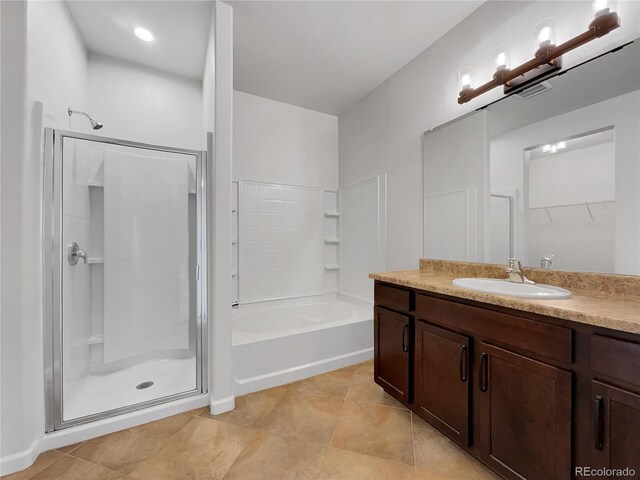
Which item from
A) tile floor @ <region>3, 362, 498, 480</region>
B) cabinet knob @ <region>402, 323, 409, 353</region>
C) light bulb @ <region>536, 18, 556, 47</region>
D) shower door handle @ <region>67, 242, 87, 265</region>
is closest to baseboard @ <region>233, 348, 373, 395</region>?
tile floor @ <region>3, 362, 498, 480</region>

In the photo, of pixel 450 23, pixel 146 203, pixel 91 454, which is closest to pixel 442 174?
pixel 450 23

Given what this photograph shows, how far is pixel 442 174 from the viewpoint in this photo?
2104mm

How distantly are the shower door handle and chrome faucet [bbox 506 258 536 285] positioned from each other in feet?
8.67

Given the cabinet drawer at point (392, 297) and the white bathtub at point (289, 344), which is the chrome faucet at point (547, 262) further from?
the white bathtub at point (289, 344)

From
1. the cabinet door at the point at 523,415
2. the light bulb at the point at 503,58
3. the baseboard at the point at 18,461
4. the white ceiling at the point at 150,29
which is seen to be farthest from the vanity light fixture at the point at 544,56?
the baseboard at the point at 18,461

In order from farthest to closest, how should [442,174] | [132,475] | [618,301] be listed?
1. [442,174]
2. [132,475]
3. [618,301]

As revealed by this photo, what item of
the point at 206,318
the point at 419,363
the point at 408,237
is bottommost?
the point at 419,363

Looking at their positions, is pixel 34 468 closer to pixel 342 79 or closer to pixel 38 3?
pixel 38 3

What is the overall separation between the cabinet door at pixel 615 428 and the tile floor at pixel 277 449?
0.58 m

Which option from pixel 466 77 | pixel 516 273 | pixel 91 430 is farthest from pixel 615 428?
pixel 91 430

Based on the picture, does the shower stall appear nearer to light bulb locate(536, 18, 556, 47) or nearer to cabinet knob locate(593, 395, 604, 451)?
cabinet knob locate(593, 395, 604, 451)

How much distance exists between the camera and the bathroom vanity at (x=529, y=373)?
2.77ft

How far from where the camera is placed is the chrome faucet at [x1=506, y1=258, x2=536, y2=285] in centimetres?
146

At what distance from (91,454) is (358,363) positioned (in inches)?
71.5
